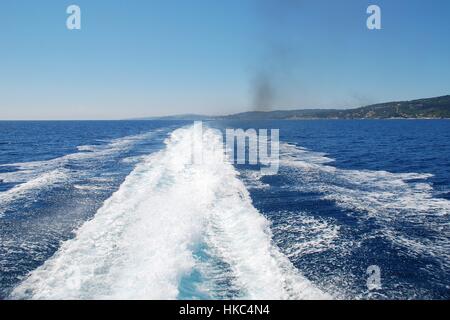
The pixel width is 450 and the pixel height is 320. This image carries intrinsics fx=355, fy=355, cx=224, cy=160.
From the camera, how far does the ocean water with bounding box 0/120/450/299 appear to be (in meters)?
9.32

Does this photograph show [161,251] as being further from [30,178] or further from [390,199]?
[30,178]

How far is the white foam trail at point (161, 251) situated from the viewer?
356 inches

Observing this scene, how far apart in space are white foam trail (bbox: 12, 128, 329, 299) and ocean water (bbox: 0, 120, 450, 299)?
47 mm

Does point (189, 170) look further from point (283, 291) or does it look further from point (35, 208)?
point (283, 291)

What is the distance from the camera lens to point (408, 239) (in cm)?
1270

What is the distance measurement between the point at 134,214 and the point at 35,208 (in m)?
5.30

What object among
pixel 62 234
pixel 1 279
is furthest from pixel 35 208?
pixel 1 279

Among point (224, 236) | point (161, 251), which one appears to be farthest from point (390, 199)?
point (161, 251)

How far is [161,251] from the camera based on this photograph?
446 inches

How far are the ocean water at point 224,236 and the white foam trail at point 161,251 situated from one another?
0.05 m

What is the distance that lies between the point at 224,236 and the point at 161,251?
2.68 m

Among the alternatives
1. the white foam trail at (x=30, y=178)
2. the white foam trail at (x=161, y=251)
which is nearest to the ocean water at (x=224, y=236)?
the white foam trail at (x=161, y=251)

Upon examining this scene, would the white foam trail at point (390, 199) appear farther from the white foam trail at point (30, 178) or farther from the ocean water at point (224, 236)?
the white foam trail at point (30, 178)

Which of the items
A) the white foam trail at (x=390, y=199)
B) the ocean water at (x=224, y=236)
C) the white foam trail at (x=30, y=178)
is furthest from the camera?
the white foam trail at (x=30, y=178)
